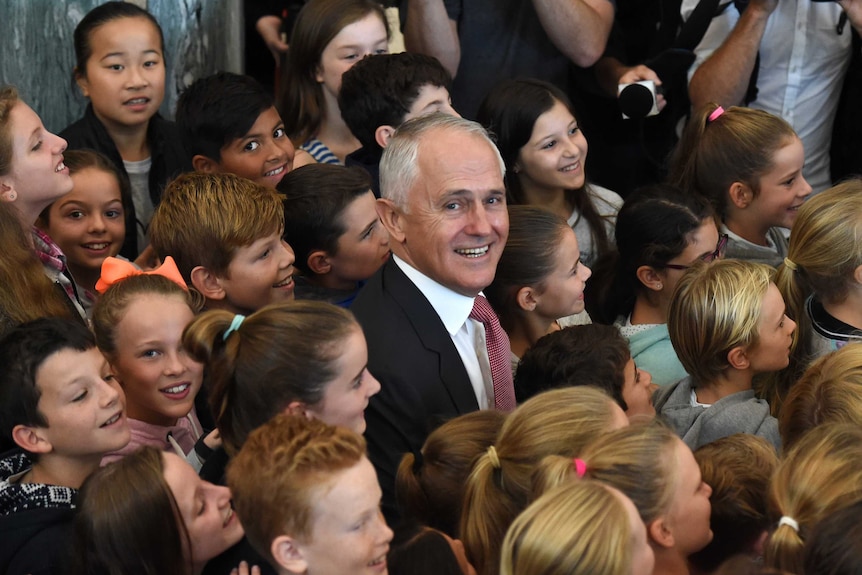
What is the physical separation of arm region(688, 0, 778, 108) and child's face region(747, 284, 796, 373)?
135cm

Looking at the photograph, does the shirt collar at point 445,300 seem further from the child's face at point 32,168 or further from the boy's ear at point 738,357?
the child's face at point 32,168

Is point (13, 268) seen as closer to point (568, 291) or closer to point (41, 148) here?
point (41, 148)

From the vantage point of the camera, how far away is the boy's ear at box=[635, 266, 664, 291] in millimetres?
3314

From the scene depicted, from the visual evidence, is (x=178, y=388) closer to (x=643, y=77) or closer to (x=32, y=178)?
(x=32, y=178)

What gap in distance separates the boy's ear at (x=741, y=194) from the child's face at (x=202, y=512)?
2.07m

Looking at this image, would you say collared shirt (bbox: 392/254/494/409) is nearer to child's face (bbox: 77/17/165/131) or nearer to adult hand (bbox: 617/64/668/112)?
child's face (bbox: 77/17/165/131)

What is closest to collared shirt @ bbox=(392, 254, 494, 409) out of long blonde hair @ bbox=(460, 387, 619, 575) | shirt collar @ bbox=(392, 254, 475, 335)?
shirt collar @ bbox=(392, 254, 475, 335)

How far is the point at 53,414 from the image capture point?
2.34 m

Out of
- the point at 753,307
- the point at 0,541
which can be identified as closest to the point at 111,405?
the point at 0,541

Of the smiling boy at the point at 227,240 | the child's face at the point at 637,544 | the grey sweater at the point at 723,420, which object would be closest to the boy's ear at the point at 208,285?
the smiling boy at the point at 227,240

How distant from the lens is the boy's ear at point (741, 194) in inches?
142

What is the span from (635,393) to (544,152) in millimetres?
1073

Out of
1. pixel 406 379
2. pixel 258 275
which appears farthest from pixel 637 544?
pixel 258 275

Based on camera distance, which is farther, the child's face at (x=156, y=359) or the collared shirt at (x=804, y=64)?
the collared shirt at (x=804, y=64)
